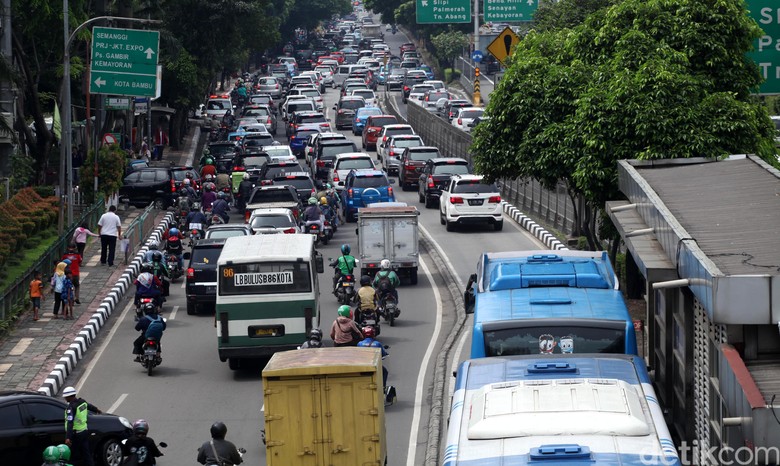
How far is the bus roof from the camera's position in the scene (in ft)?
72.8

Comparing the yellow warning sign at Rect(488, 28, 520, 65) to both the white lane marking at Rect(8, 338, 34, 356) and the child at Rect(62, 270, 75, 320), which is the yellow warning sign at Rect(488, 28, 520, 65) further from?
the white lane marking at Rect(8, 338, 34, 356)

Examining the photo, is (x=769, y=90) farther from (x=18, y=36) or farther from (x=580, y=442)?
(x=18, y=36)

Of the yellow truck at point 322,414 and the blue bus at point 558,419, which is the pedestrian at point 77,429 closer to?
the yellow truck at point 322,414

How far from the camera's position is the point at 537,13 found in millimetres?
56281

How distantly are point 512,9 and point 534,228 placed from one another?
23.4m

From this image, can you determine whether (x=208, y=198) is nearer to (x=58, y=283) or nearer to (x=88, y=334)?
(x=58, y=283)

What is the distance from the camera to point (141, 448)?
16.2 meters

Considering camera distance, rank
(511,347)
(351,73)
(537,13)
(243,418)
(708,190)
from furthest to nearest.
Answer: (351,73)
(537,13)
(243,418)
(708,190)
(511,347)

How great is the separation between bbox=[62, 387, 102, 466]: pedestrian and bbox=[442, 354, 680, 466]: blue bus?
603 cm

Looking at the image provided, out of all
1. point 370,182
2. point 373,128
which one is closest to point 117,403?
point 370,182

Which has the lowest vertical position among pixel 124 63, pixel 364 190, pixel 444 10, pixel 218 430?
pixel 364 190

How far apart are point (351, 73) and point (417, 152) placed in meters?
55.2

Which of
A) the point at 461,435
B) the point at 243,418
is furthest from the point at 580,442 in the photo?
the point at 243,418

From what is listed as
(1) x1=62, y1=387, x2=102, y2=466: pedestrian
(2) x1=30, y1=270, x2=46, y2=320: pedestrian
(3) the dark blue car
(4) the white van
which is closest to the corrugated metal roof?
(1) x1=62, y1=387, x2=102, y2=466: pedestrian
